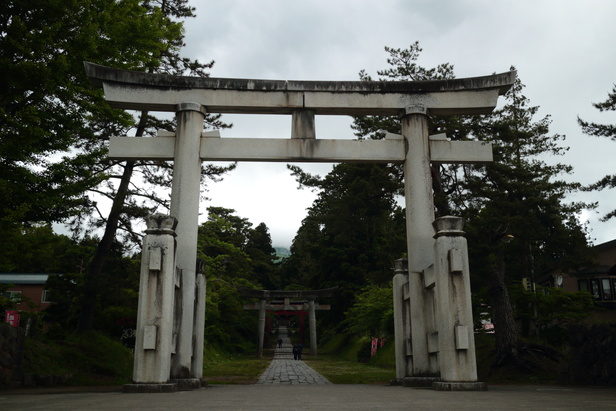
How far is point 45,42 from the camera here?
35.8 ft

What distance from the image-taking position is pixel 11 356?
11.0 metres

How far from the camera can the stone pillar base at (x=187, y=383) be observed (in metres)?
9.11

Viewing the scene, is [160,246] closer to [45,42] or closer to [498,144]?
[45,42]

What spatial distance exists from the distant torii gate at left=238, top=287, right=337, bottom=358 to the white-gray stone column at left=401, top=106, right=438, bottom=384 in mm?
25265

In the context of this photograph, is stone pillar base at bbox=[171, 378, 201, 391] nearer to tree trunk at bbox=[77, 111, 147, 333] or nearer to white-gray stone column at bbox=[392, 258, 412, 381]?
white-gray stone column at bbox=[392, 258, 412, 381]

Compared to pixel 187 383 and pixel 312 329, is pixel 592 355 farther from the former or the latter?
pixel 312 329

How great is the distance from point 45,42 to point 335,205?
418 inches

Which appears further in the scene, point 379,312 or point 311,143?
point 379,312

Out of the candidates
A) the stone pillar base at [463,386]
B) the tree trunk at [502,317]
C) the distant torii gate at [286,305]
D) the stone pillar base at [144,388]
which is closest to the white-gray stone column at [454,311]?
the stone pillar base at [463,386]

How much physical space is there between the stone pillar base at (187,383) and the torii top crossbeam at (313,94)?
571cm

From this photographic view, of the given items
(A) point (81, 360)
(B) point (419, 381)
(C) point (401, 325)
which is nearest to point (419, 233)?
(C) point (401, 325)

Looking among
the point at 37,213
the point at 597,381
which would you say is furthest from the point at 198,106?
the point at 597,381

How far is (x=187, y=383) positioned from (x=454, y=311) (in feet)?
16.9

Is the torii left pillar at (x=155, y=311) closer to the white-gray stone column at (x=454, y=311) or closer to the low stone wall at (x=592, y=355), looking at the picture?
the white-gray stone column at (x=454, y=311)
